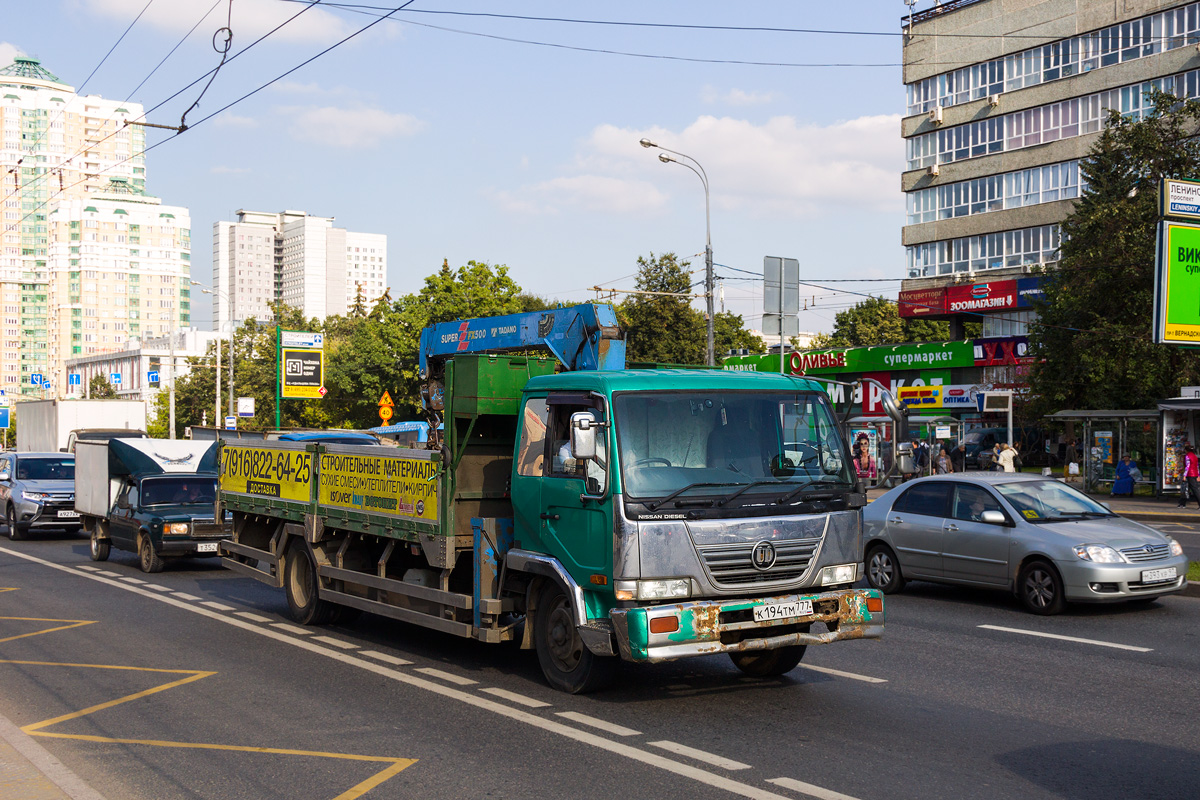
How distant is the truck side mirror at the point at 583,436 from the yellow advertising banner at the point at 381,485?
1.93 m

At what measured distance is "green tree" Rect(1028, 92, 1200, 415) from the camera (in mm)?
34562

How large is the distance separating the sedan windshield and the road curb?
960cm

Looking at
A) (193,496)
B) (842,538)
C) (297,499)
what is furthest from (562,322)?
(193,496)

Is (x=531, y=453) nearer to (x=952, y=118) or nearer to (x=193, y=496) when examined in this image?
(x=193, y=496)

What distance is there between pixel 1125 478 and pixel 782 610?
92.8ft

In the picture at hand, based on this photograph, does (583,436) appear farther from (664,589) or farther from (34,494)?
(34,494)

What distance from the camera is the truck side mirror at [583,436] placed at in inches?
287

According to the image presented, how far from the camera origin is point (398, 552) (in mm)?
9812

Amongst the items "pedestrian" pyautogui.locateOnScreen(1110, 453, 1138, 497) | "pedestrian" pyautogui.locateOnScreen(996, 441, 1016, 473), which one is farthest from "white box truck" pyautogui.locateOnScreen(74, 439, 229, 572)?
"pedestrian" pyautogui.locateOnScreen(1110, 453, 1138, 497)

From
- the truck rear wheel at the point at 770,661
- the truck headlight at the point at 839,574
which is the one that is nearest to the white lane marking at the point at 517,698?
the truck rear wheel at the point at 770,661

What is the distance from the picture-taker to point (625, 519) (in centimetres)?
725

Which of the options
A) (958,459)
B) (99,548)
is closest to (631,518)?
(99,548)

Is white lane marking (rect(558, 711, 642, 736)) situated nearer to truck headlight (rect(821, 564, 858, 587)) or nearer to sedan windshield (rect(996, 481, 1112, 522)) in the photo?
truck headlight (rect(821, 564, 858, 587))

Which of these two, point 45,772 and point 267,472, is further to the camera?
point 267,472
